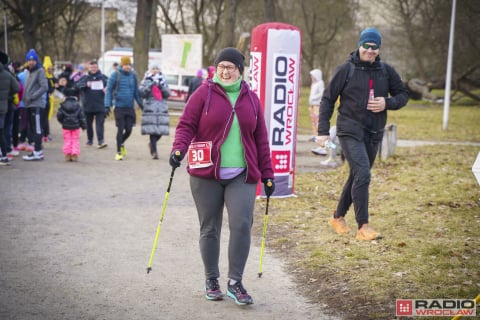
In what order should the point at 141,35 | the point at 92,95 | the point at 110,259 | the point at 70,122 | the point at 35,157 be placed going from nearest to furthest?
1. the point at 110,259
2. the point at 70,122
3. the point at 35,157
4. the point at 92,95
5. the point at 141,35

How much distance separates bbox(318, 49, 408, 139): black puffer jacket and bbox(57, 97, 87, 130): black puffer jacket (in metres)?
7.65

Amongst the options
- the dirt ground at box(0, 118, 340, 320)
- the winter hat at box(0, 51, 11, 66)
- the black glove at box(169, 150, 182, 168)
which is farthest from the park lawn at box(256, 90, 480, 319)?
the winter hat at box(0, 51, 11, 66)

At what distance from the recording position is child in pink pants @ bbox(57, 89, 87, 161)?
14023 mm

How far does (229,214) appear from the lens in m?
5.60

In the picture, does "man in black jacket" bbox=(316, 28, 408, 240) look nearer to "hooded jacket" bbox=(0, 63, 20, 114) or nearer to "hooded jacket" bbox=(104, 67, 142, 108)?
"hooded jacket" bbox=(0, 63, 20, 114)

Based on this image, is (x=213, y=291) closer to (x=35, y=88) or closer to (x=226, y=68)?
(x=226, y=68)

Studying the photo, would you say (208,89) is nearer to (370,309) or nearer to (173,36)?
(370,309)

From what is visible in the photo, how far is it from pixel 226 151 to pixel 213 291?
3.75 feet

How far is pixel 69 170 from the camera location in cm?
1307

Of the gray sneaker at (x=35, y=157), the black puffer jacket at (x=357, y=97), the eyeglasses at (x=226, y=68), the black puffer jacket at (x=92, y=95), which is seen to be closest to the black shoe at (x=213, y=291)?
the eyeglasses at (x=226, y=68)

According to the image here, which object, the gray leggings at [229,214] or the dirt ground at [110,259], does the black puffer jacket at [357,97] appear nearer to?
the dirt ground at [110,259]

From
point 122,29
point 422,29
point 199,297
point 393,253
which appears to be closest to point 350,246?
point 393,253

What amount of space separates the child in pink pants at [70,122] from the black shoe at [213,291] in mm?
8916

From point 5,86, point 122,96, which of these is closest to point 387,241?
point 5,86
